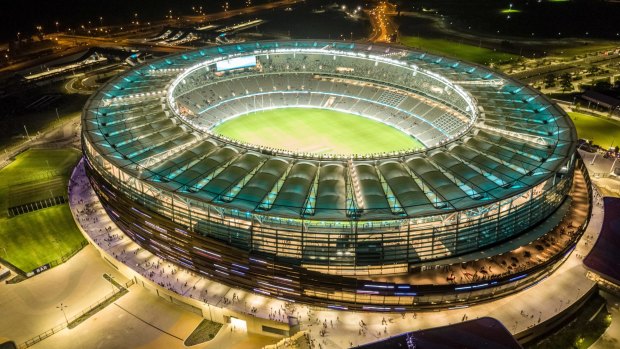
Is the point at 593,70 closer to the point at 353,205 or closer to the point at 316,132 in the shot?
the point at 316,132

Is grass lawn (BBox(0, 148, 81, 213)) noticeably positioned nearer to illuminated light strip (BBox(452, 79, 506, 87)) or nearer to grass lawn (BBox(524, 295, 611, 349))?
illuminated light strip (BBox(452, 79, 506, 87))

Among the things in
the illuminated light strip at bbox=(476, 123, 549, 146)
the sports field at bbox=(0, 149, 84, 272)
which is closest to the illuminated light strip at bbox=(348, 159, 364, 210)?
the illuminated light strip at bbox=(476, 123, 549, 146)

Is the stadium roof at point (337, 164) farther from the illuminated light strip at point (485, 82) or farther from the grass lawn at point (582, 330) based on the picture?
the grass lawn at point (582, 330)

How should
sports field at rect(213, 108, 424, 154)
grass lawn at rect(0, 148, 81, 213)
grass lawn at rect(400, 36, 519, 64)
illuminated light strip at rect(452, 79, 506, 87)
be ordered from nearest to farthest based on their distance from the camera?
grass lawn at rect(0, 148, 81, 213) → illuminated light strip at rect(452, 79, 506, 87) → sports field at rect(213, 108, 424, 154) → grass lawn at rect(400, 36, 519, 64)

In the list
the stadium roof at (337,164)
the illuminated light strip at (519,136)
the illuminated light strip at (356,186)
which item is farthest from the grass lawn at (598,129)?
the illuminated light strip at (356,186)

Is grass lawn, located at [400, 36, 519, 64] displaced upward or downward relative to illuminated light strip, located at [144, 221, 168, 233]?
upward

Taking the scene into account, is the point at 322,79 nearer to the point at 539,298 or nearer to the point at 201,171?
the point at 201,171
